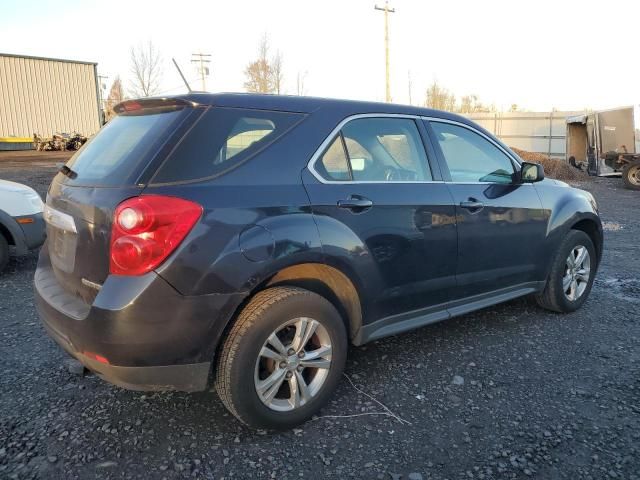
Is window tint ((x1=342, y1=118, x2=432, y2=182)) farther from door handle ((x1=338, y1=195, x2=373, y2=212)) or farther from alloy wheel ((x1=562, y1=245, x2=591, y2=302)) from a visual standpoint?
alloy wheel ((x1=562, y1=245, x2=591, y2=302))

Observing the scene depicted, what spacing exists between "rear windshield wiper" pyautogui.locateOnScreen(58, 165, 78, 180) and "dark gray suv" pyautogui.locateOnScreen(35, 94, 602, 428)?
0.09ft

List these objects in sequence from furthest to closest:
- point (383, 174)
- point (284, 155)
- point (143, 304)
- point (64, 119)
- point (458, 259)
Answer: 1. point (64, 119)
2. point (458, 259)
3. point (383, 174)
4. point (284, 155)
5. point (143, 304)

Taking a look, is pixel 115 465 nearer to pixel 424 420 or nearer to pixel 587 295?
pixel 424 420

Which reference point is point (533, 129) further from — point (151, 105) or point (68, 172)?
point (68, 172)

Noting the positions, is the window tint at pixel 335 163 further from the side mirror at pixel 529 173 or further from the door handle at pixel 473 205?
the side mirror at pixel 529 173

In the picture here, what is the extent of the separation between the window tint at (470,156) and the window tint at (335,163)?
3.04ft

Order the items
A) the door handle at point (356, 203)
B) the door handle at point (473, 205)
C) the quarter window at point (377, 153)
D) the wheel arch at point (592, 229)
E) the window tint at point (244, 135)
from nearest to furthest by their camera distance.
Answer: the window tint at point (244, 135), the door handle at point (356, 203), the quarter window at point (377, 153), the door handle at point (473, 205), the wheel arch at point (592, 229)

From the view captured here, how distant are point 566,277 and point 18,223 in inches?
216

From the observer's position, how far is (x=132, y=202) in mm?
2273

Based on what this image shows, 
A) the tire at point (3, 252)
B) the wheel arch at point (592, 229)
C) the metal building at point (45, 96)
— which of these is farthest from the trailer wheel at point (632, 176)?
the metal building at point (45, 96)

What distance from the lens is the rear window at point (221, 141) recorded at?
2.39m

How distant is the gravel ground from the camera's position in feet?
7.92

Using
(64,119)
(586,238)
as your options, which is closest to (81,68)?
(64,119)

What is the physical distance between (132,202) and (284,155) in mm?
810
